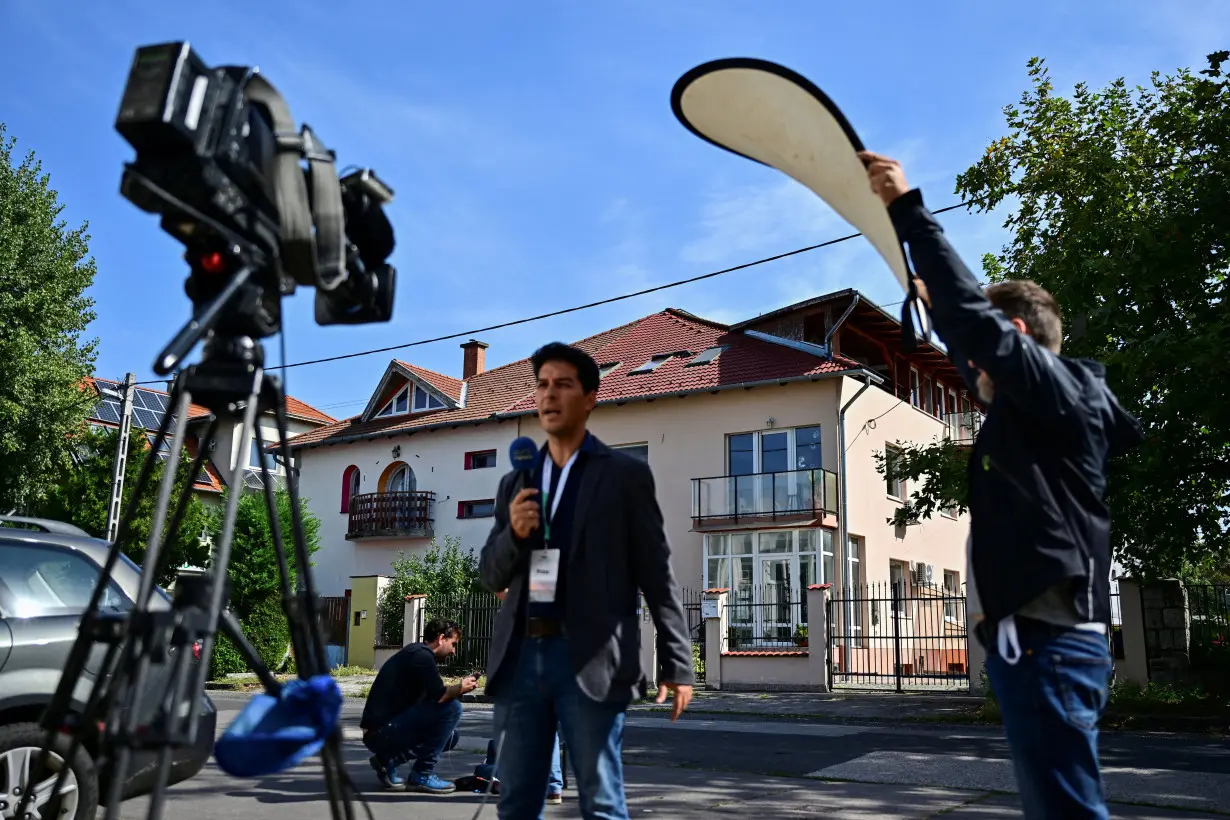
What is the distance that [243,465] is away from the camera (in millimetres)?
2602

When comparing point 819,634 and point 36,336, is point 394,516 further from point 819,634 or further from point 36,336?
point 819,634

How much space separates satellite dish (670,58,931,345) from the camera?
2947 mm

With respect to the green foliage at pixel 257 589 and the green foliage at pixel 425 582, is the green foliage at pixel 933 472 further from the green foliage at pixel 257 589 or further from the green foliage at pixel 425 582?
the green foliage at pixel 257 589

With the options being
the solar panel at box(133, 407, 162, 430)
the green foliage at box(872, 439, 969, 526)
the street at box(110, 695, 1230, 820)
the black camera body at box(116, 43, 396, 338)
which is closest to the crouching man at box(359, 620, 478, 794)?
the street at box(110, 695, 1230, 820)

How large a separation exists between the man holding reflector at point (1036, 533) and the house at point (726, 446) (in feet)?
70.9

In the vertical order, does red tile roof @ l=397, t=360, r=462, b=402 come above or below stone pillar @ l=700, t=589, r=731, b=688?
above

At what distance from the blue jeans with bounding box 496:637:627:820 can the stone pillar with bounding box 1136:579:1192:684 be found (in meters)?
14.9

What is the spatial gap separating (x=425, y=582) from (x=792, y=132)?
Answer: 27063 mm

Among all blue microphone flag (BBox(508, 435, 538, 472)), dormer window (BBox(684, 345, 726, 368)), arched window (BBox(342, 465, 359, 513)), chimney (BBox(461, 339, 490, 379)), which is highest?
chimney (BBox(461, 339, 490, 379))

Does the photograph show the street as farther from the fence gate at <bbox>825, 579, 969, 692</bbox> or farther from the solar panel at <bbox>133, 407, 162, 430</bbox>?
the solar panel at <bbox>133, 407, 162, 430</bbox>

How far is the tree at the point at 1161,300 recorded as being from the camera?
40.6 ft

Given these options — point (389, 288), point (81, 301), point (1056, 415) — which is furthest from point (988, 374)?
point (81, 301)

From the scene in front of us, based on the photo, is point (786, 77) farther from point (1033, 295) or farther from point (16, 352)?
point (16, 352)

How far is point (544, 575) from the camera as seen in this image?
3393 millimetres
